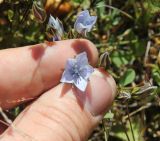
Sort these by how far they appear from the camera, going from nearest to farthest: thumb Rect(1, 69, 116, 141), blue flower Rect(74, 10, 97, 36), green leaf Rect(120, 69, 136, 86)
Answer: thumb Rect(1, 69, 116, 141) < blue flower Rect(74, 10, 97, 36) < green leaf Rect(120, 69, 136, 86)

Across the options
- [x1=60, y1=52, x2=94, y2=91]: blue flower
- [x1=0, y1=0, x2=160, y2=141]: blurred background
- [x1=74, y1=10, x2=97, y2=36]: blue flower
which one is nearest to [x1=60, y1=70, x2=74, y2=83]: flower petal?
[x1=60, y1=52, x2=94, y2=91]: blue flower

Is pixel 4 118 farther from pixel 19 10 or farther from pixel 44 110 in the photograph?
pixel 19 10

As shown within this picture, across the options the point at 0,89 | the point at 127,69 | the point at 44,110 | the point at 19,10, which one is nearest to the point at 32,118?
the point at 44,110

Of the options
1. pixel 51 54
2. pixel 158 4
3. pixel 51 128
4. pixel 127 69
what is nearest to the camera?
pixel 51 128

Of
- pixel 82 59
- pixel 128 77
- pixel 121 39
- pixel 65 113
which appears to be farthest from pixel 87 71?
pixel 121 39

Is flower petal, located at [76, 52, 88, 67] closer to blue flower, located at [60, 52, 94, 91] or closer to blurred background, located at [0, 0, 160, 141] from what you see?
blue flower, located at [60, 52, 94, 91]

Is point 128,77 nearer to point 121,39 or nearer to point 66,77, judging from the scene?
point 121,39
